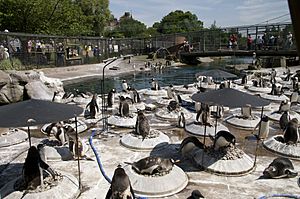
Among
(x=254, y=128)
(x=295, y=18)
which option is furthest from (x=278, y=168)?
(x=295, y=18)

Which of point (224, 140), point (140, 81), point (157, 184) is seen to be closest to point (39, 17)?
point (140, 81)

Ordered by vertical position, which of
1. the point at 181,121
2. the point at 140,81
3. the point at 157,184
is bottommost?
the point at 157,184

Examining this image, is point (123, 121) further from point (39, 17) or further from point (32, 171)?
point (39, 17)

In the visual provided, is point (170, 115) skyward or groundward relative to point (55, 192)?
skyward

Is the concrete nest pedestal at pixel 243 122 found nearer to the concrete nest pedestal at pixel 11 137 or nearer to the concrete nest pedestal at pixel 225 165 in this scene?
the concrete nest pedestal at pixel 225 165

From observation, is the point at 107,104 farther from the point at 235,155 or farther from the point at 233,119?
the point at 235,155

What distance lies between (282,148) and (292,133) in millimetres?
650

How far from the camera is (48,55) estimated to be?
113 feet

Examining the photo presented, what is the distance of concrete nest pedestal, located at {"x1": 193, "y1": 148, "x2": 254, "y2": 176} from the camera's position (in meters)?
8.43

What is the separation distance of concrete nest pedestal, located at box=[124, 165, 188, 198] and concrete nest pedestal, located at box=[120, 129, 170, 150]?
2703 millimetres

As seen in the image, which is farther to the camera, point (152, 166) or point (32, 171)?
point (152, 166)

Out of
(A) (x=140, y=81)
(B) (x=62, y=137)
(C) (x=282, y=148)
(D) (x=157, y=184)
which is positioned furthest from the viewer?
(A) (x=140, y=81)

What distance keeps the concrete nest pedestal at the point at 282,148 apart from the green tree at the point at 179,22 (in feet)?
302

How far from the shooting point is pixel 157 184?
290 inches
